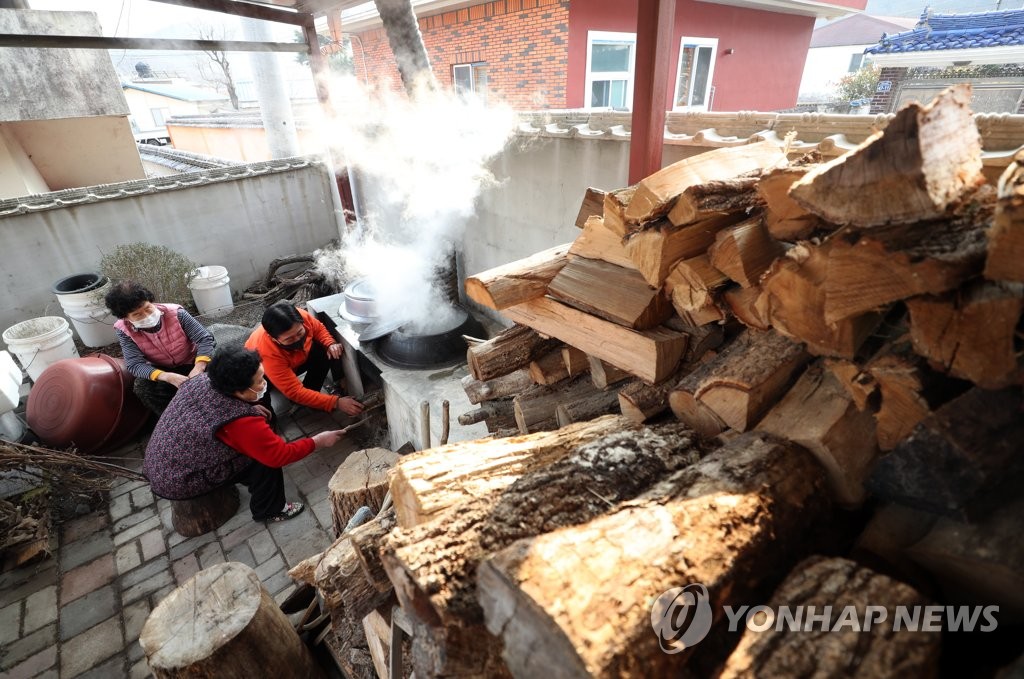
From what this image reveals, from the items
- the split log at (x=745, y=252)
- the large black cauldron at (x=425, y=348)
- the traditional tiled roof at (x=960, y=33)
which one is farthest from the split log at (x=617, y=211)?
the traditional tiled roof at (x=960, y=33)

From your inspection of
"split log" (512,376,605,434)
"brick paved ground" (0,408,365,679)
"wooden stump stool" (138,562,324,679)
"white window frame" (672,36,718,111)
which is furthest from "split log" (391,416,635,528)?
"white window frame" (672,36,718,111)

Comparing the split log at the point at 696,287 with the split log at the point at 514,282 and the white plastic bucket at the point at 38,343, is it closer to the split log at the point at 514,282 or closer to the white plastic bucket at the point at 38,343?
the split log at the point at 514,282

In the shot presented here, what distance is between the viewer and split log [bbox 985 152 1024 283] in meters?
1.02

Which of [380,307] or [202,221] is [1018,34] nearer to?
[380,307]

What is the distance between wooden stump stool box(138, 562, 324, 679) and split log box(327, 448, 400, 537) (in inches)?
28.9

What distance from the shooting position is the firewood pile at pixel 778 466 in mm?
1000

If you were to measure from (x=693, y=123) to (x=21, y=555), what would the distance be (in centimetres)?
625

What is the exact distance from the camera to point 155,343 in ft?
15.7

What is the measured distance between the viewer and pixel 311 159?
29.9ft

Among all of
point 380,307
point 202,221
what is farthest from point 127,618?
point 202,221

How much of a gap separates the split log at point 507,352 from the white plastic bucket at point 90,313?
263 inches

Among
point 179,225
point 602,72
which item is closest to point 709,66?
point 602,72

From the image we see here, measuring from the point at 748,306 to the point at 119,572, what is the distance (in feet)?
15.6

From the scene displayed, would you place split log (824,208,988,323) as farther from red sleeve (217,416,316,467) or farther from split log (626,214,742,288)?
red sleeve (217,416,316,467)
